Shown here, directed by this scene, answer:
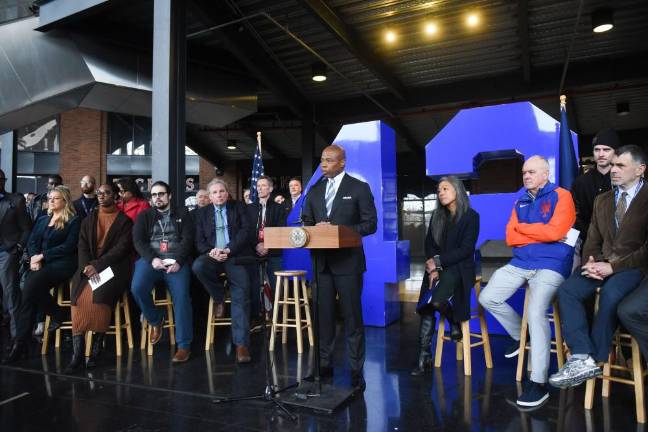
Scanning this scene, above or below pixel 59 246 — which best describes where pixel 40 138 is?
above

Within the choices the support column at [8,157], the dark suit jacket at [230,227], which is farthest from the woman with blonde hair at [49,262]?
the support column at [8,157]

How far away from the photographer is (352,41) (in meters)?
6.80

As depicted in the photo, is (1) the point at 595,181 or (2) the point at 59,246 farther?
(2) the point at 59,246

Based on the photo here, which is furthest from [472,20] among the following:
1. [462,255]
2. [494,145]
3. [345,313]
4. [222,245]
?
[345,313]

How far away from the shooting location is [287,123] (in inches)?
483

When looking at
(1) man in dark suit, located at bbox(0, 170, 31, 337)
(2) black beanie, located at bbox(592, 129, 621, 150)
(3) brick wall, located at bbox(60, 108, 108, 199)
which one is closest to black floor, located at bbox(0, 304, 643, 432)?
(1) man in dark suit, located at bbox(0, 170, 31, 337)

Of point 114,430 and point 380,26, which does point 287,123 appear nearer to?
point 380,26

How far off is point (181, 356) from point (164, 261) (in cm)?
82

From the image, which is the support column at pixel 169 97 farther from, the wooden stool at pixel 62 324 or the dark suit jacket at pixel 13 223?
the wooden stool at pixel 62 324

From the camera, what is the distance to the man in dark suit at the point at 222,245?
12.6 feet

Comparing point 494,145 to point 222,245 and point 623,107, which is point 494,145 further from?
point 623,107

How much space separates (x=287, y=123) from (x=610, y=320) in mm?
10636

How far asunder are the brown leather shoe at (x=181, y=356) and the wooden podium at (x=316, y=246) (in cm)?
126

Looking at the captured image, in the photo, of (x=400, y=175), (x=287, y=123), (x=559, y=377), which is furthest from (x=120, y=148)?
(x=559, y=377)
